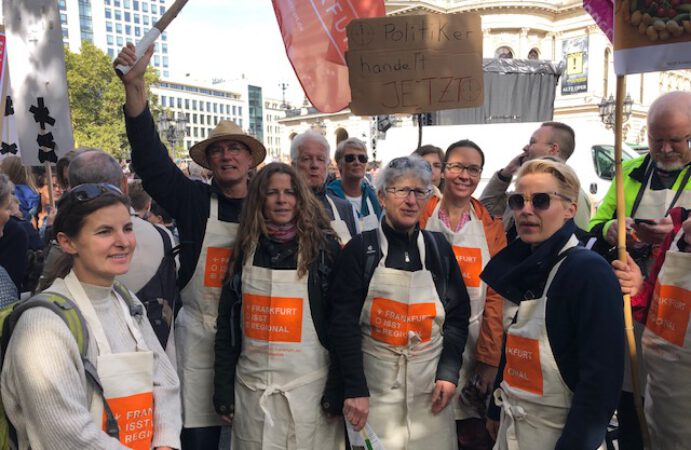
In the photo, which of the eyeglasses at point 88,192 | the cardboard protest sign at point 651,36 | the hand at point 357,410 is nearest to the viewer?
the eyeglasses at point 88,192

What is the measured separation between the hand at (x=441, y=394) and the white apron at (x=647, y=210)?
84 centimetres

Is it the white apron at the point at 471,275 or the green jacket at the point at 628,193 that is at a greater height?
the green jacket at the point at 628,193

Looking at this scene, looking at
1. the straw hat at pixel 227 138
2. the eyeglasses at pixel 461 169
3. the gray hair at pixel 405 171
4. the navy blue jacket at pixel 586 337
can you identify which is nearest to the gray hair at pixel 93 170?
the straw hat at pixel 227 138

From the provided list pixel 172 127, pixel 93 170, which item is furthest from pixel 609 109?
pixel 93 170

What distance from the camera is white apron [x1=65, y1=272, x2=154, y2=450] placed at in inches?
65.4

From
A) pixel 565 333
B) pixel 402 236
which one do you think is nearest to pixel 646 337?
pixel 565 333

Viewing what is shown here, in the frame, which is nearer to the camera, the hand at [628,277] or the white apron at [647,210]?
the hand at [628,277]

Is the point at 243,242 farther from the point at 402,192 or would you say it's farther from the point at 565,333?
the point at 565,333

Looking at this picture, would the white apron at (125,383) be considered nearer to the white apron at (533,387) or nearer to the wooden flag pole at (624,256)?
the white apron at (533,387)

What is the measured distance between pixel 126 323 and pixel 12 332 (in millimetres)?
361

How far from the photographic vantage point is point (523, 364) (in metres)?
1.86

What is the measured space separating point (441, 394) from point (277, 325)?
77 centimetres

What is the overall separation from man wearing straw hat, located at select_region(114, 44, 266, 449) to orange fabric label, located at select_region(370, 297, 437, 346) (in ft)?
2.52

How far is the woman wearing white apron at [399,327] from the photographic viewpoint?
2.26 metres
